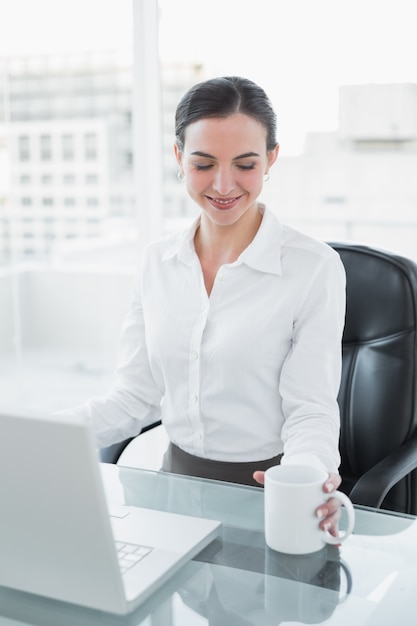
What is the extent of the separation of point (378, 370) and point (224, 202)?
48cm

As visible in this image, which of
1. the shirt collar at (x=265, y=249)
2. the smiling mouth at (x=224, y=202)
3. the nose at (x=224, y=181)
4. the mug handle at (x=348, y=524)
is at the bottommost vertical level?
the mug handle at (x=348, y=524)

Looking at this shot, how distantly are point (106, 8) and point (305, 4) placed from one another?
790 millimetres

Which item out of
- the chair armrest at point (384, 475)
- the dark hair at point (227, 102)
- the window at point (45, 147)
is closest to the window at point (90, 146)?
the window at point (45, 147)

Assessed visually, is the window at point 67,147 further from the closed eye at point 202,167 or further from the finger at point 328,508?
the finger at point 328,508

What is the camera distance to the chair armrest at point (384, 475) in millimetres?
1485

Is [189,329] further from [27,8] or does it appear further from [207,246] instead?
[27,8]

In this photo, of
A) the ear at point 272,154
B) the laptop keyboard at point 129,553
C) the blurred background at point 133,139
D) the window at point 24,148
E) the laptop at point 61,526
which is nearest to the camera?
the laptop at point 61,526

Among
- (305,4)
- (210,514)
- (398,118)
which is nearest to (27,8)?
(305,4)

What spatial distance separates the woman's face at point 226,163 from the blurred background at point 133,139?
1.46m

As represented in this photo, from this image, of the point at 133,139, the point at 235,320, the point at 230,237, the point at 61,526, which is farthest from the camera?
the point at 133,139

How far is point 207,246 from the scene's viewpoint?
1.77 meters

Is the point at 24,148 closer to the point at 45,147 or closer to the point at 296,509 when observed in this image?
the point at 45,147

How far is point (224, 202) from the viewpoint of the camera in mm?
1615

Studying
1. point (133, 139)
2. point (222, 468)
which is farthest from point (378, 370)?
point (133, 139)
